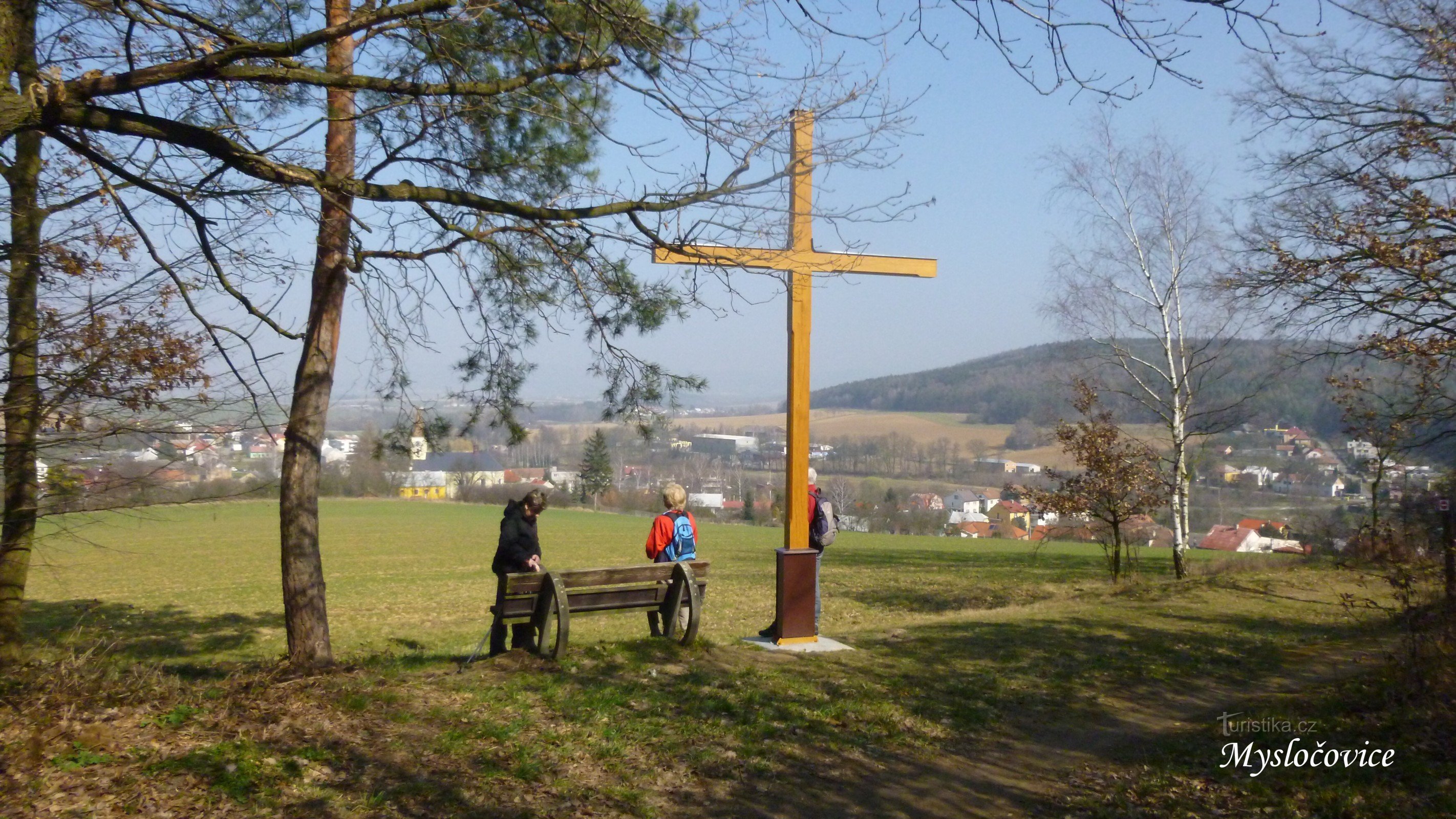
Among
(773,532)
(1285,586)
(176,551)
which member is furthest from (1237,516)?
(176,551)

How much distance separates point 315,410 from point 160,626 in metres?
9.32

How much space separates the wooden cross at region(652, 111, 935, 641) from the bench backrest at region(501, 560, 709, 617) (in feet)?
3.31

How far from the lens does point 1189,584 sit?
45.9 ft

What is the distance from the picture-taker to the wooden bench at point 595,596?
7656 millimetres

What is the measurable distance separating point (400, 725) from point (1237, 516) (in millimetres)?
25173

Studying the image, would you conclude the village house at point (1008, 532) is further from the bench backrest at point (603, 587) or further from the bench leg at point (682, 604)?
the bench backrest at point (603, 587)

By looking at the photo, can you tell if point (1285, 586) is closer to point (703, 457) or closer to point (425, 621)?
point (425, 621)

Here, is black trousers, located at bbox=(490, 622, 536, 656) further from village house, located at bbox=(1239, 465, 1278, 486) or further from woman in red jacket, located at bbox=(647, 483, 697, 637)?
village house, located at bbox=(1239, 465, 1278, 486)

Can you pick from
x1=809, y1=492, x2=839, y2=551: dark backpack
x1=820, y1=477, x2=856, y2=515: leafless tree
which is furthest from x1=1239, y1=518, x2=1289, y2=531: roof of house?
x1=809, y1=492, x2=839, y2=551: dark backpack

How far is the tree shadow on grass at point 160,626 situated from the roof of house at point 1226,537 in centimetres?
2056

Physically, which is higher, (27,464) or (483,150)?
(483,150)

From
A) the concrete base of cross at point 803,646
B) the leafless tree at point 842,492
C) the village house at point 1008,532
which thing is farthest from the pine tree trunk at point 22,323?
the village house at point 1008,532

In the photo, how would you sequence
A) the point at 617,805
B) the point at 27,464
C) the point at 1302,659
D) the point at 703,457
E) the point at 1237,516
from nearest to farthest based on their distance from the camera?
the point at 617,805 < the point at 27,464 < the point at 1302,659 < the point at 1237,516 < the point at 703,457

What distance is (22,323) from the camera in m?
5.12
